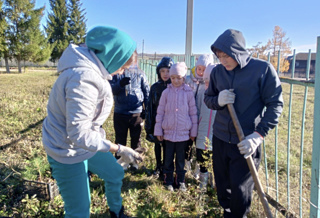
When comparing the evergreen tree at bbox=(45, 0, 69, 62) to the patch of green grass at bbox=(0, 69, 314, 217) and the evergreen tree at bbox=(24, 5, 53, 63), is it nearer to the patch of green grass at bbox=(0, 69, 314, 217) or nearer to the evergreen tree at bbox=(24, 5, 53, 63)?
the evergreen tree at bbox=(24, 5, 53, 63)

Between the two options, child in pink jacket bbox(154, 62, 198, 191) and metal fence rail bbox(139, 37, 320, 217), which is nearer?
metal fence rail bbox(139, 37, 320, 217)

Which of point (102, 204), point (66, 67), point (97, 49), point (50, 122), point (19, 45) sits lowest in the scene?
point (102, 204)

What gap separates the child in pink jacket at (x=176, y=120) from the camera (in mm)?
2830

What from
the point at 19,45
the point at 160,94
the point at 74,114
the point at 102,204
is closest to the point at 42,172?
the point at 102,204

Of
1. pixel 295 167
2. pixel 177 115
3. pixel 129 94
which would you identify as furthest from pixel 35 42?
pixel 295 167

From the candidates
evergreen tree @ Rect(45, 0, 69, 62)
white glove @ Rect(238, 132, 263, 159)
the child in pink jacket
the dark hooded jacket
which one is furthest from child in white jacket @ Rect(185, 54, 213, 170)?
evergreen tree @ Rect(45, 0, 69, 62)

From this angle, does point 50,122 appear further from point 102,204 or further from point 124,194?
point 124,194

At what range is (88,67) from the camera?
1489 millimetres

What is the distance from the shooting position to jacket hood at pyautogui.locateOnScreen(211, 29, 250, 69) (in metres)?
1.81

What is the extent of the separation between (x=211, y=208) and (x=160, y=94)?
1450mm

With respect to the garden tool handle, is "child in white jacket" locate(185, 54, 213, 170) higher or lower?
higher

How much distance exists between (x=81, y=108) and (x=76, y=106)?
3cm

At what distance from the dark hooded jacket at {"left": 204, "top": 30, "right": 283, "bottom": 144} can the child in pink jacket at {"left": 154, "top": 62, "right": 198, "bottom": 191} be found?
83cm

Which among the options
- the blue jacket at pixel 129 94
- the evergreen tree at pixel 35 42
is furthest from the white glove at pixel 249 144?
the evergreen tree at pixel 35 42
